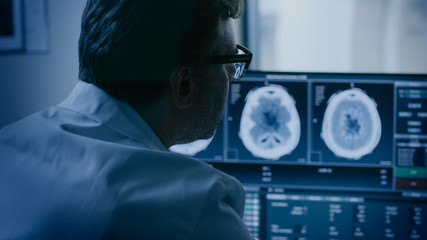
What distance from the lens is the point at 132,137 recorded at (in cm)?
76

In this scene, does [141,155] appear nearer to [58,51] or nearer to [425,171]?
[425,171]

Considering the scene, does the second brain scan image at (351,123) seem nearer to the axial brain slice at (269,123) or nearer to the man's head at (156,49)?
the axial brain slice at (269,123)

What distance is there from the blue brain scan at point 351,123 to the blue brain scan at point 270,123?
8 cm

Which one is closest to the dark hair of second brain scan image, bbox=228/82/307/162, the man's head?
the man's head

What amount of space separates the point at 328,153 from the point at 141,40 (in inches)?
25.0

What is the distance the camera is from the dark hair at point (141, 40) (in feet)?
2.47

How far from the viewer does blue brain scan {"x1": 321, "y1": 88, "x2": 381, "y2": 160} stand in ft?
3.90

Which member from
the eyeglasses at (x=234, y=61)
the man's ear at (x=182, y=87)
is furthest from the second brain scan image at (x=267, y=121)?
the man's ear at (x=182, y=87)

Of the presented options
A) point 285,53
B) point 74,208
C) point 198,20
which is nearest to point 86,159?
point 74,208

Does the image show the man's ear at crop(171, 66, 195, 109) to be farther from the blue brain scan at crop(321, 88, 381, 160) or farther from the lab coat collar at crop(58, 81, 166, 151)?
the blue brain scan at crop(321, 88, 381, 160)

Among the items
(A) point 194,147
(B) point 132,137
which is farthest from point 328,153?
(B) point 132,137

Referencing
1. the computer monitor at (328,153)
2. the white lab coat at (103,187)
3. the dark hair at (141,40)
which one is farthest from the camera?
the computer monitor at (328,153)

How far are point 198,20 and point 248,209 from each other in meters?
0.59

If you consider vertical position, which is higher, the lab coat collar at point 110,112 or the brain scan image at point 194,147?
the lab coat collar at point 110,112
